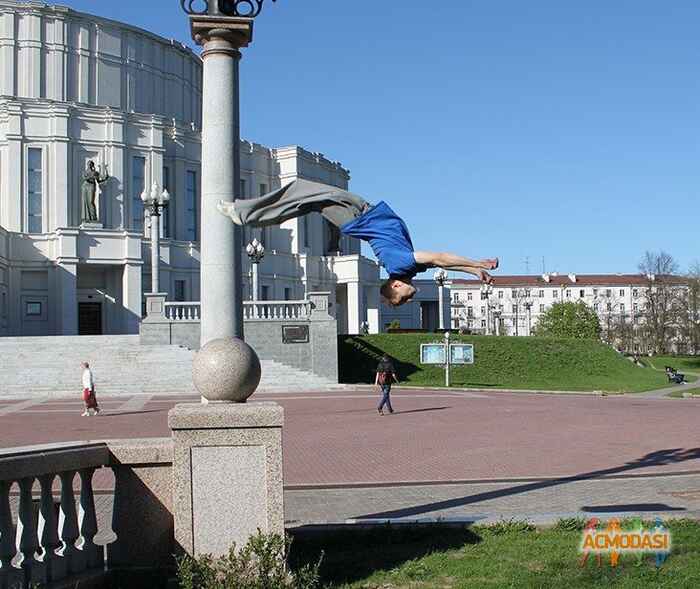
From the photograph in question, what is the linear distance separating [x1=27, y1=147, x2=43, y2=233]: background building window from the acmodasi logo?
50187 millimetres

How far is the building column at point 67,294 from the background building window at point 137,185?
7824 millimetres

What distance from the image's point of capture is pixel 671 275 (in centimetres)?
9581

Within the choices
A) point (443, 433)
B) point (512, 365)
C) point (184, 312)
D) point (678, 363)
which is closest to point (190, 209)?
point (184, 312)

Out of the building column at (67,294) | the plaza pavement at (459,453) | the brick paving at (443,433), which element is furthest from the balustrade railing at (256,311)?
the plaza pavement at (459,453)

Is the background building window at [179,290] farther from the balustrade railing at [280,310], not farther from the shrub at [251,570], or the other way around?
the shrub at [251,570]

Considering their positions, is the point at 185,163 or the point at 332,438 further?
the point at 185,163

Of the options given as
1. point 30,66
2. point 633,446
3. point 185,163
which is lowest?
point 633,446

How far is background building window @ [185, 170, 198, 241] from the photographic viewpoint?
6000 cm

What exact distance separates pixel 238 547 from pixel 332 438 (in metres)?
12.5

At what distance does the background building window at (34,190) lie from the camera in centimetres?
5350

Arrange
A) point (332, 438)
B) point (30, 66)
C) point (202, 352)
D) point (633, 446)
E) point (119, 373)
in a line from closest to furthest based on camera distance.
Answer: point (202, 352)
point (633, 446)
point (332, 438)
point (119, 373)
point (30, 66)

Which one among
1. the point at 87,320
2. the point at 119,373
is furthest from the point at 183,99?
the point at 119,373

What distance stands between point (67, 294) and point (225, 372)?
44848 millimetres

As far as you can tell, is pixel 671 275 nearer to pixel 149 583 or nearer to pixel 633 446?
pixel 633 446
